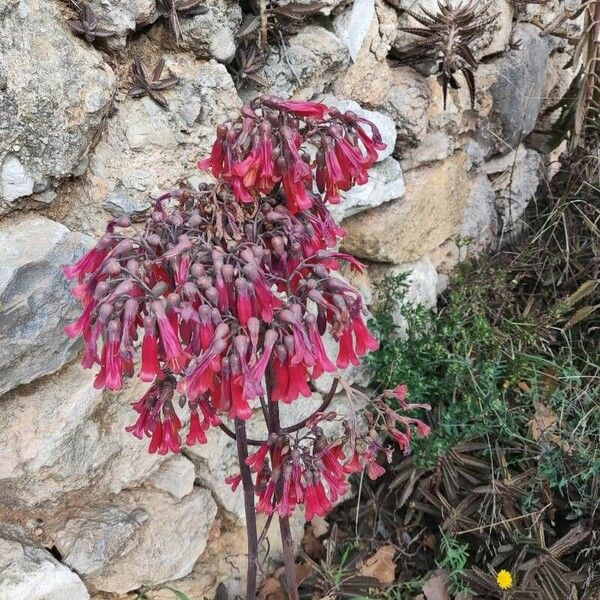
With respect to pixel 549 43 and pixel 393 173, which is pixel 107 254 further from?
pixel 549 43

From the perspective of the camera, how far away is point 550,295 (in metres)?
2.71

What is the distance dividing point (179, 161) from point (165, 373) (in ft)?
2.12

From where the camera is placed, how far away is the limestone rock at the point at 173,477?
194 cm

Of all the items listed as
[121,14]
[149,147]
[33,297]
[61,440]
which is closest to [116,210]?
[149,147]

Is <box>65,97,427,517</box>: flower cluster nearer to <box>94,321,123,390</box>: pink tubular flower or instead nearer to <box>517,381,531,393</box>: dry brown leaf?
<box>94,321,123,390</box>: pink tubular flower

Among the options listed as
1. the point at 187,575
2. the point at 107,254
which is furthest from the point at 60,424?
the point at 187,575

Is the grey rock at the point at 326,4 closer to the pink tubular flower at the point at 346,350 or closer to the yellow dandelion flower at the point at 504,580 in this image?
the pink tubular flower at the point at 346,350

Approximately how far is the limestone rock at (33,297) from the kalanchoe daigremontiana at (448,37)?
4.06ft

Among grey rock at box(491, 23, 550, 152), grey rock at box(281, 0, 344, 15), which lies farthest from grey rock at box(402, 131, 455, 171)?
grey rock at box(281, 0, 344, 15)

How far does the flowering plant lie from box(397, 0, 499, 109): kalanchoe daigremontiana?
3.16 ft

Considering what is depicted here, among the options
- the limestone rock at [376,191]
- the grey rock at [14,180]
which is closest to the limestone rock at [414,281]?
the limestone rock at [376,191]

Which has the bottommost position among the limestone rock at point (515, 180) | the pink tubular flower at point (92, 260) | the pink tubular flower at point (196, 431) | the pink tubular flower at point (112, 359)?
the limestone rock at point (515, 180)

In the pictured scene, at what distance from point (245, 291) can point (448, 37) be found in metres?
1.40

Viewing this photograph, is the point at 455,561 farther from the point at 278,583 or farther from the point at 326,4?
the point at 326,4
